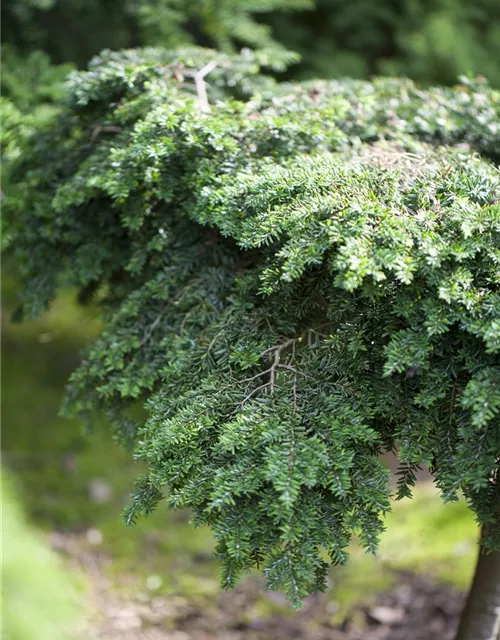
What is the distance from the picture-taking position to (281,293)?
1.51 meters

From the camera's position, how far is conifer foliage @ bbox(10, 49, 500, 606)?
49.3 inches

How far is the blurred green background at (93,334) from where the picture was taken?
257cm

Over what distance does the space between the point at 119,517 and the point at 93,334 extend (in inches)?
55.8

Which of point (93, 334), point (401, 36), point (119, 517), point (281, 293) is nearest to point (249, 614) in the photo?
point (119, 517)

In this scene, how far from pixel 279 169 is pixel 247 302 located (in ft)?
1.17

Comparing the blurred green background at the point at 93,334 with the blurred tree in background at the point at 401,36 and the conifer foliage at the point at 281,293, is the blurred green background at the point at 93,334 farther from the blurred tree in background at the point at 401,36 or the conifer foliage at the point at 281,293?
the conifer foliage at the point at 281,293

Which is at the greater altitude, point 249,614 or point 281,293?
point 281,293

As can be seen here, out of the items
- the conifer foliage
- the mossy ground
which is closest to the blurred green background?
the mossy ground

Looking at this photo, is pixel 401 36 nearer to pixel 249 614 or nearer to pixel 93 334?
pixel 93 334

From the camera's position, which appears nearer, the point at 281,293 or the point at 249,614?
the point at 281,293

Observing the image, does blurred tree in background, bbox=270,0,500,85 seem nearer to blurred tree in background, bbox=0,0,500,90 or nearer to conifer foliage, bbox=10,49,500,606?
blurred tree in background, bbox=0,0,500,90

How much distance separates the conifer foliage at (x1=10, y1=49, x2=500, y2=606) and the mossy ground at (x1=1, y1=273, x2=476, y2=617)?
0.71 meters

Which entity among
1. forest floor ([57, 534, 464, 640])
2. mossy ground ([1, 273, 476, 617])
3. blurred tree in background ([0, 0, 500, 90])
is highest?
blurred tree in background ([0, 0, 500, 90])

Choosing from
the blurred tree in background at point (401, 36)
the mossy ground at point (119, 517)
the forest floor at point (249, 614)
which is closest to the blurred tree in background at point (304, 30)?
the blurred tree in background at point (401, 36)
